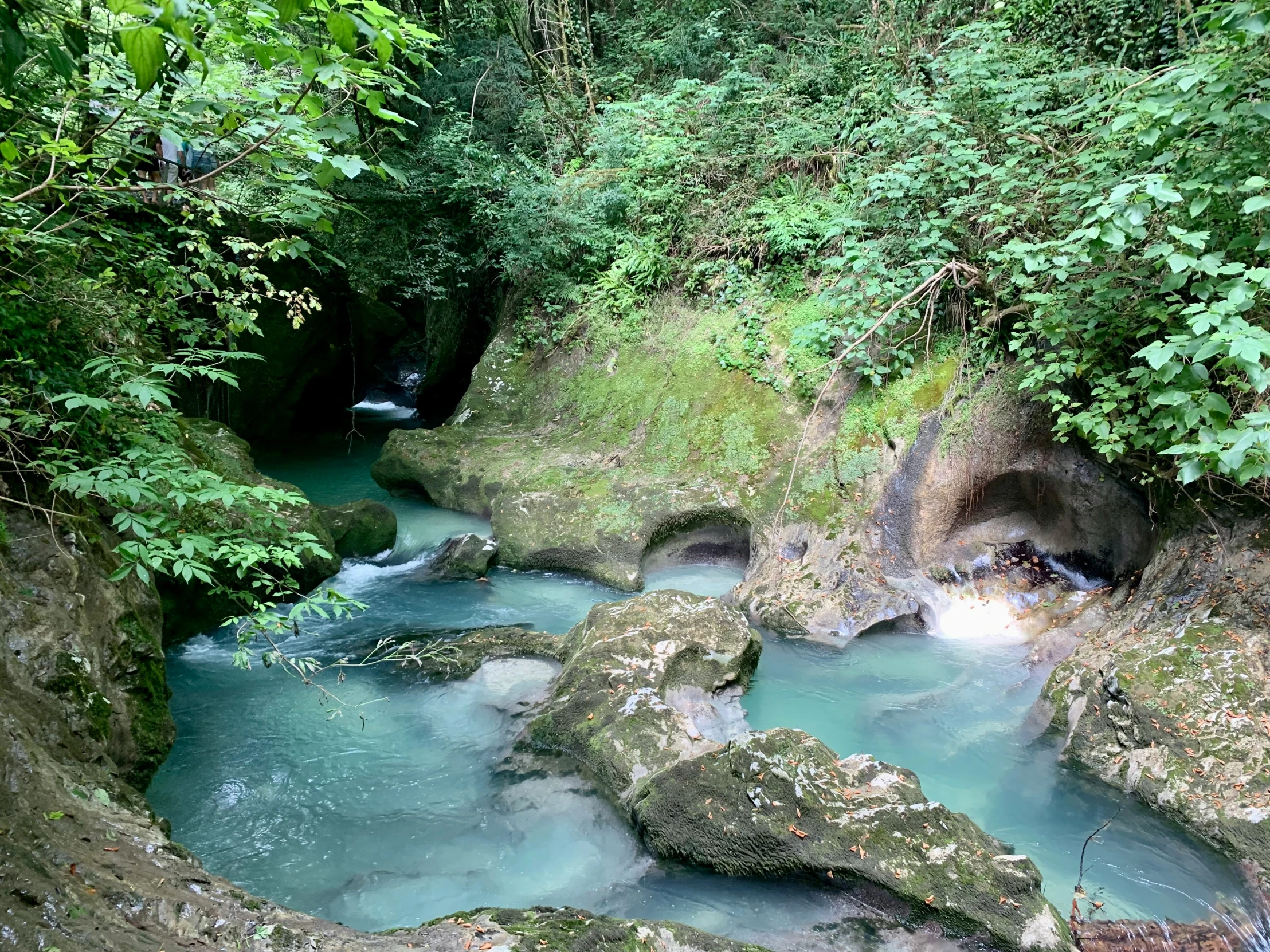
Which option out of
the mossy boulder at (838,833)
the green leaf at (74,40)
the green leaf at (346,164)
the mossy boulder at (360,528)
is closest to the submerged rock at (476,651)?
the mossy boulder at (838,833)

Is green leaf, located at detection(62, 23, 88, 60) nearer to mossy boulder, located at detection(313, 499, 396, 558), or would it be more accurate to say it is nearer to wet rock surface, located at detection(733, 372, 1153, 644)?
wet rock surface, located at detection(733, 372, 1153, 644)

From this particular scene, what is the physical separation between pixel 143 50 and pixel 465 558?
6.89 meters

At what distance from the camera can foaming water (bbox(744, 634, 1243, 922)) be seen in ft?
14.0

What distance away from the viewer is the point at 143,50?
1647 millimetres

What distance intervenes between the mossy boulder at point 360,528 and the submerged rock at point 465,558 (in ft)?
2.37

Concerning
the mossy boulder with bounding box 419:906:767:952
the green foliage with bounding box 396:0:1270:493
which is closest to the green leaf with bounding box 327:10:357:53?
the mossy boulder with bounding box 419:906:767:952

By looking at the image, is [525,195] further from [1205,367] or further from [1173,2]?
[1205,367]

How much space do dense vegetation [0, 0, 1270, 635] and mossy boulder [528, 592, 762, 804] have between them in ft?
7.11

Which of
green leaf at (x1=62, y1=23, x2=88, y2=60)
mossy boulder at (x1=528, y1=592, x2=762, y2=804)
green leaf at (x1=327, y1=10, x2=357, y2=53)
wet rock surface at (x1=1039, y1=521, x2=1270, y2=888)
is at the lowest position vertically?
mossy boulder at (x1=528, y1=592, x2=762, y2=804)

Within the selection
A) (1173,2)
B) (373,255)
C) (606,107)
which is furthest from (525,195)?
(1173,2)

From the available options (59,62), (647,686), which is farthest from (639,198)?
(59,62)

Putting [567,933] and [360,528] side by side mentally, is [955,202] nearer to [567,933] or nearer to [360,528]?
[567,933]

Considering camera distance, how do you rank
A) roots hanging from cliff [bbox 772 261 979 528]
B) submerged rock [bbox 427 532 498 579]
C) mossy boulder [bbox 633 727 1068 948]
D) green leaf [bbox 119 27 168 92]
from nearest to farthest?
1. green leaf [bbox 119 27 168 92]
2. mossy boulder [bbox 633 727 1068 948]
3. roots hanging from cliff [bbox 772 261 979 528]
4. submerged rock [bbox 427 532 498 579]

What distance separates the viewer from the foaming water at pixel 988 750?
4281 mm
